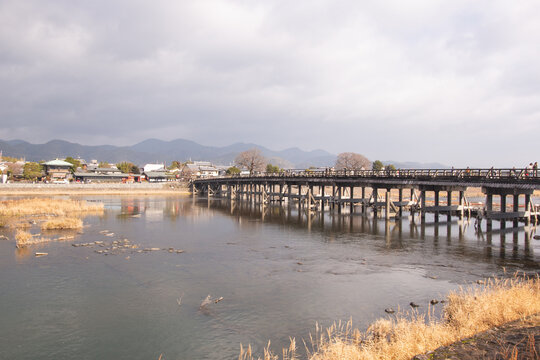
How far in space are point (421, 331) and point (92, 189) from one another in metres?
101

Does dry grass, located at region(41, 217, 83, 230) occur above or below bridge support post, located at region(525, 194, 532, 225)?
below

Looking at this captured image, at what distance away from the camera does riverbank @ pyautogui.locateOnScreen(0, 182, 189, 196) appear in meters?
87.2

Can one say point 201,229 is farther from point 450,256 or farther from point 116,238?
point 450,256

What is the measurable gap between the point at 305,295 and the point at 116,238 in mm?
19536

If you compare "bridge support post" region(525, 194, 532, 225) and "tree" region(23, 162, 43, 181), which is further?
"tree" region(23, 162, 43, 181)

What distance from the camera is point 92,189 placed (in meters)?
97.0

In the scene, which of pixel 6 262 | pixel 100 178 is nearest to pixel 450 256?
pixel 6 262

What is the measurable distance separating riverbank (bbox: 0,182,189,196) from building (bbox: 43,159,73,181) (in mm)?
26141

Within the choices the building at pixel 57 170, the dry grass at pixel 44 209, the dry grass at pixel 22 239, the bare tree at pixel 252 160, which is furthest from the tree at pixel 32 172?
the dry grass at pixel 22 239

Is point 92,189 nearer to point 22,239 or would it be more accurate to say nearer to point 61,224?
point 61,224

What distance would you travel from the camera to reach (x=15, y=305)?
14672 millimetres

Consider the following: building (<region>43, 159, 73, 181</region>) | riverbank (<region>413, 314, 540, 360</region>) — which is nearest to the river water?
riverbank (<region>413, 314, 540, 360</region>)

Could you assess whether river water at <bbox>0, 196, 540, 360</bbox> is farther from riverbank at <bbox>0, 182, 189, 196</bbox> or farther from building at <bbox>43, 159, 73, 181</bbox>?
building at <bbox>43, 159, 73, 181</bbox>

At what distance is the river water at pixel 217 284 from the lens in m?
12.1
